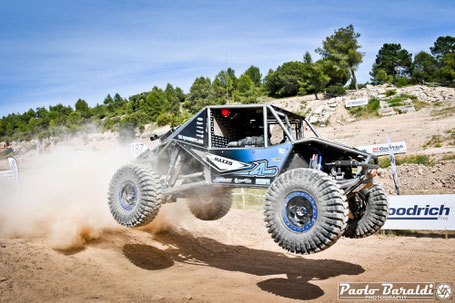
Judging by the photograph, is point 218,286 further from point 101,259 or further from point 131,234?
point 131,234

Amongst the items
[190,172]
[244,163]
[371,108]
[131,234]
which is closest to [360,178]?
[244,163]

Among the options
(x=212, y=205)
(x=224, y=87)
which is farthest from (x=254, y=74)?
(x=212, y=205)

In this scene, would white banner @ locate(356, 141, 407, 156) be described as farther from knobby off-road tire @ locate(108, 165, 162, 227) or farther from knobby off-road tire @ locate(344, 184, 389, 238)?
knobby off-road tire @ locate(108, 165, 162, 227)

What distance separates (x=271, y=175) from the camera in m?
7.59

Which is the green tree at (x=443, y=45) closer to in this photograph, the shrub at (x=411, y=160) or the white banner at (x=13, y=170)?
the shrub at (x=411, y=160)

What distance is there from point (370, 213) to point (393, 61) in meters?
79.8

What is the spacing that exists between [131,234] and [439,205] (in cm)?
1133

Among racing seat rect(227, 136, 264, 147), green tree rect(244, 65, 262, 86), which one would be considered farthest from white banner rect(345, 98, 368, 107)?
green tree rect(244, 65, 262, 86)

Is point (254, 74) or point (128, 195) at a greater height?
point (254, 74)

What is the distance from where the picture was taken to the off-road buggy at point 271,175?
660cm

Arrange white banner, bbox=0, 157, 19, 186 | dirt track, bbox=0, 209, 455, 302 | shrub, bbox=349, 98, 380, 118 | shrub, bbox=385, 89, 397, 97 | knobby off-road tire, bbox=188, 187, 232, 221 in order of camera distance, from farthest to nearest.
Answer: shrub, bbox=385, 89, 397, 97, shrub, bbox=349, 98, 380, 118, white banner, bbox=0, 157, 19, 186, knobby off-road tire, bbox=188, 187, 232, 221, dirt track, bbox=0, 209, 455, 302

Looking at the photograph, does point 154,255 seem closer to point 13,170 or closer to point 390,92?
point 13,170

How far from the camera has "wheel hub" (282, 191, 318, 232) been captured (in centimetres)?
664

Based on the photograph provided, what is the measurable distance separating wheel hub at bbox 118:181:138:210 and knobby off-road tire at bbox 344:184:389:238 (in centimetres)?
489
